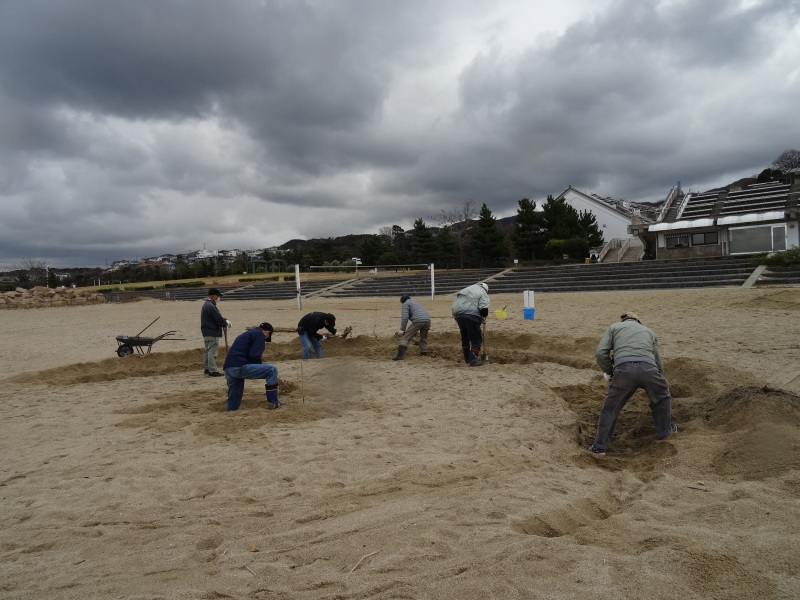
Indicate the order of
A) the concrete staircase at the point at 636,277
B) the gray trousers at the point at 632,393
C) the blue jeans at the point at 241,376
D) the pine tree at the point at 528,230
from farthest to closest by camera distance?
the pine tree at the point at 528,230
the concrete staircase at the point at 636,277
the blue jeans at the point at 241,376
the gray trousers at the point at 632,393

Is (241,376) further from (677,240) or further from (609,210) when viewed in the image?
(609,210)

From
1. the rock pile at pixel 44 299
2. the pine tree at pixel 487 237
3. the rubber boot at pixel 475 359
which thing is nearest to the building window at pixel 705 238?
the pine tree at pixel 487 237

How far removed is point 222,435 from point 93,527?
2.21m

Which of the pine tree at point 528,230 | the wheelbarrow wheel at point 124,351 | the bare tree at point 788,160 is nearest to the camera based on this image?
the wheelbarrow wheel at point 124,351

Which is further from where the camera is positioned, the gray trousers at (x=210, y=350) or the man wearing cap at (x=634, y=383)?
the gray trousers at (x=210, y=350)

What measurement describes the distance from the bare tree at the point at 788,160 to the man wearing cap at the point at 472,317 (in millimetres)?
84145

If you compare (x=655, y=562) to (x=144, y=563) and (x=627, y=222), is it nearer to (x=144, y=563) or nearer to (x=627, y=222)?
(x=144, y=563)

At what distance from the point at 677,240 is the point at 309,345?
1324 inches

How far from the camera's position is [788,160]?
74.6m

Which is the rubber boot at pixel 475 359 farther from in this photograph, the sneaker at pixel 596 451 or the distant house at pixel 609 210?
the distant house at pixel 609 210

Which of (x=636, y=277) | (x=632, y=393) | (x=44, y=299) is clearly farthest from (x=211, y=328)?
(x=44, y=299)

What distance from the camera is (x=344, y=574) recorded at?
2.89m

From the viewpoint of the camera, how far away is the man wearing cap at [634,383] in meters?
5.23

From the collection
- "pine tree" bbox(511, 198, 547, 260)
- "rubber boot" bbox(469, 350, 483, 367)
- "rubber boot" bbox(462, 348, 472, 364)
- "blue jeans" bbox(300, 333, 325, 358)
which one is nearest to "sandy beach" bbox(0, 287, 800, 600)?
"rubber boot" bbox(469, 350, 483, 367)
